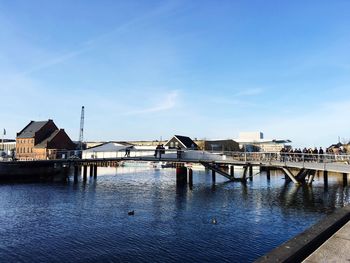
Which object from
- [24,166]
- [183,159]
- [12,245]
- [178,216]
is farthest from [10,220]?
[24,166]

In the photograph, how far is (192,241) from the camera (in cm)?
1809

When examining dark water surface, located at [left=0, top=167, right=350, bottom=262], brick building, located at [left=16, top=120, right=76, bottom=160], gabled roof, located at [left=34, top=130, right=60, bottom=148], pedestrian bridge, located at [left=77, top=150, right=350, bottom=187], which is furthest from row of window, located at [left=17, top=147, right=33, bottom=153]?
dark water surface, located at [left=0, top=167, right=350, bottom=262]

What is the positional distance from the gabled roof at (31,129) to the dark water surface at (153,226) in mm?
79346

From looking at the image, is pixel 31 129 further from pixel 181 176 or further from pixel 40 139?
pixel 181 176

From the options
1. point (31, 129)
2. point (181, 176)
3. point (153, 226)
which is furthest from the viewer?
point (31, 129)

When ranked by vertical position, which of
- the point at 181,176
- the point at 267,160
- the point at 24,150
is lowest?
the point at 181,176

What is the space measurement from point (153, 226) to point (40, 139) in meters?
97.6

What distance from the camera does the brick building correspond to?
105 metres

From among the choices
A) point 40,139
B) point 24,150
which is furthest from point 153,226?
point 24,150

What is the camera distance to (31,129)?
112 metres

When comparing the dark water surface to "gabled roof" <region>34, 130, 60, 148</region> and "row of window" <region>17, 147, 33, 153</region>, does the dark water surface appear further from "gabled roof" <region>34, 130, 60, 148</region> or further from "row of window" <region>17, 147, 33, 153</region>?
"row of window" <region>17, 147, 33, 153</region>

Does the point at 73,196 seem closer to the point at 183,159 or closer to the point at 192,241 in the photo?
the point at 183,159

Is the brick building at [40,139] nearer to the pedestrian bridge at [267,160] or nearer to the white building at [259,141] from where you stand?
the pedestrian bridge at [267,160]

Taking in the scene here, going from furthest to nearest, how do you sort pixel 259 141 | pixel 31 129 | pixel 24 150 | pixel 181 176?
pixel 259 141 → pixel 31 129 → pixel 24 150 → pixel 181 176
